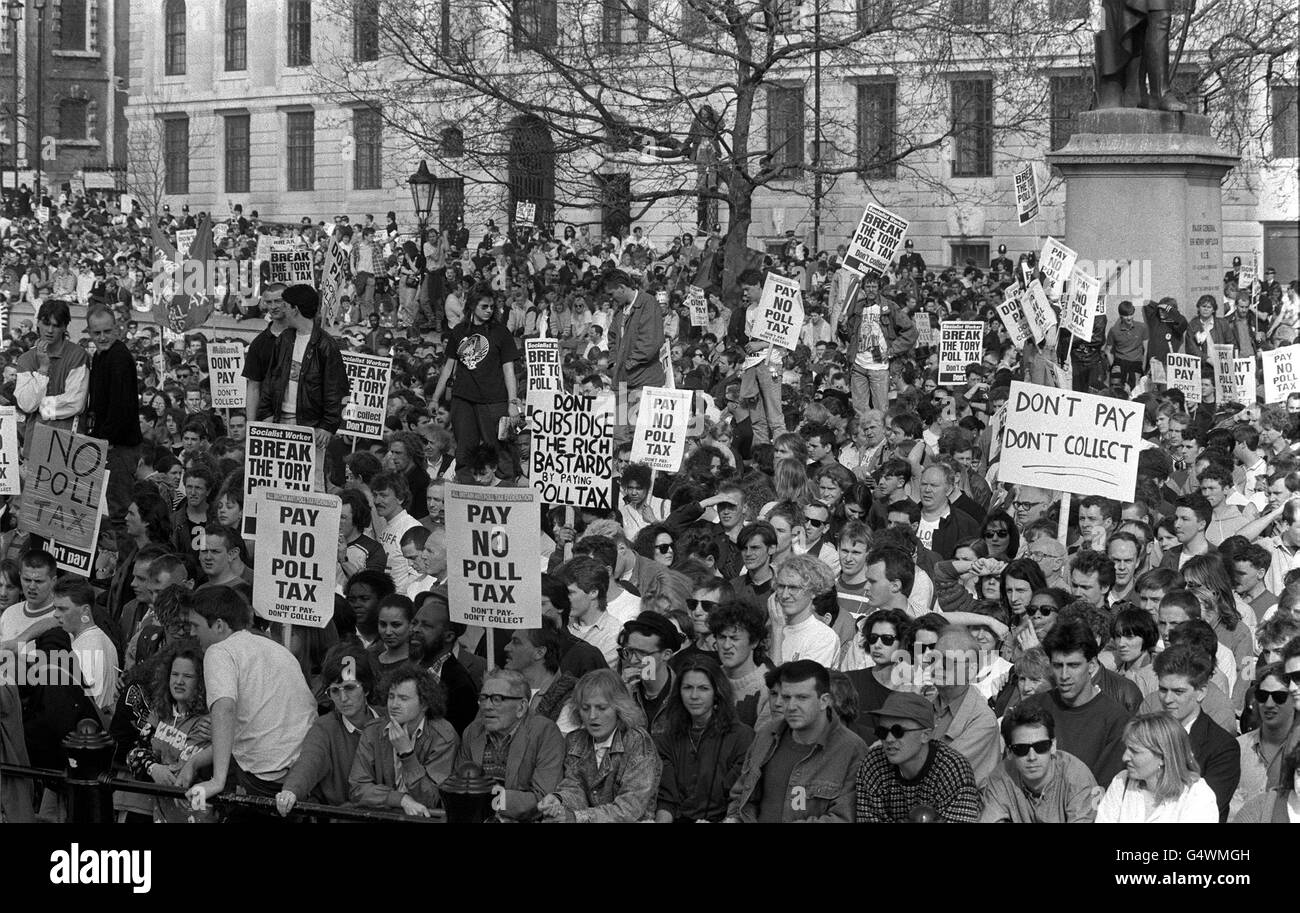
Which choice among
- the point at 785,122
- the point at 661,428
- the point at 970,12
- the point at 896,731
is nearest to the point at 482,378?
the point at 661,428

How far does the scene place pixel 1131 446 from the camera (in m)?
12.1

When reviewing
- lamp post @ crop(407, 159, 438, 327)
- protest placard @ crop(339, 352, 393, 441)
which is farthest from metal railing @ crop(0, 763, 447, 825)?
lamp post @ crop(407, 159, 438, 327)

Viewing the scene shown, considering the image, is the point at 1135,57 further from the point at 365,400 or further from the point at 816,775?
the point at 816,775

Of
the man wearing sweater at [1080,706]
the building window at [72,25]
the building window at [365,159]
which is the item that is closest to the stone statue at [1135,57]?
the man wearing sweater at [1080,706]

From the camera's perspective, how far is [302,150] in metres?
56.3

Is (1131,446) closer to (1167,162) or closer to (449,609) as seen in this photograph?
(449,609)

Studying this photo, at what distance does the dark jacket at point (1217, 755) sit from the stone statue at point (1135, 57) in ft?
51.5

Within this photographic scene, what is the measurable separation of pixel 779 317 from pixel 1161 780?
39.7 feet

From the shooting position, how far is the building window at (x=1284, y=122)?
4259cm

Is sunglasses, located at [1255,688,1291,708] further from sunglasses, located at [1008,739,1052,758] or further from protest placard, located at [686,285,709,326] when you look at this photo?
protest placard, located at [686,285,709,326]

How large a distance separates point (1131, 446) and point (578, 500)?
2.90 m

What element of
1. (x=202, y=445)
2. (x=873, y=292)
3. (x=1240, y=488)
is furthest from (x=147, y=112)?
(x=1240, y=488)

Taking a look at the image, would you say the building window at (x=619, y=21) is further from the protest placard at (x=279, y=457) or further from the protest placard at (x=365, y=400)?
the protest placard at (x=279, y=457)

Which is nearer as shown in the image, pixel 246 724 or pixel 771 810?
pixel 771 810
